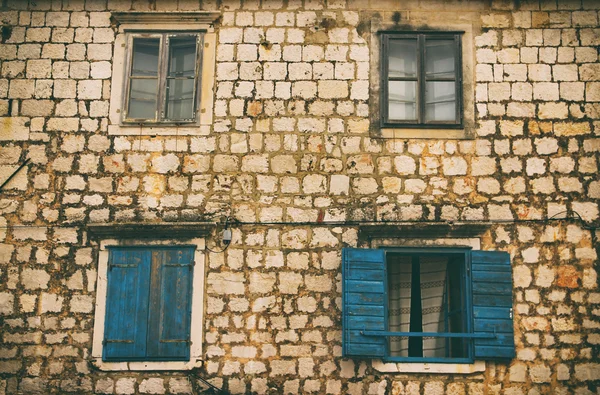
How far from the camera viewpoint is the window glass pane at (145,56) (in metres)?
9.33

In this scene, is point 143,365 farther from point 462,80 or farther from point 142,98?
point 462,80

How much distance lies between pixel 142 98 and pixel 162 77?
0.37 m

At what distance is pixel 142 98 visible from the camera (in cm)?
925

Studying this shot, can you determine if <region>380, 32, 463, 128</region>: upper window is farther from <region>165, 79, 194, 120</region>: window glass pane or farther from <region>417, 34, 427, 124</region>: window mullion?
<region>165, 79, 194, 120</region>: window glass pane

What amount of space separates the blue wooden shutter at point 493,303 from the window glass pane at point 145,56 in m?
4.64

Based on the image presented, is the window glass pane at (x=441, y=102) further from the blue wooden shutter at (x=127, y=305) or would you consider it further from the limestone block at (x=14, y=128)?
the limestone block at (x=14, y=128)

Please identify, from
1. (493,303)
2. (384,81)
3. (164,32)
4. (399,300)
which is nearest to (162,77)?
(164,32)

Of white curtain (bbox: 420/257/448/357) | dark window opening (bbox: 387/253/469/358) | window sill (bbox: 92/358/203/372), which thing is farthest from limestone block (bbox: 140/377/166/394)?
white curtain (bbox: 420/257/448/357)

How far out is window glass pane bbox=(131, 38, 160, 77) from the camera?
933 centimetres

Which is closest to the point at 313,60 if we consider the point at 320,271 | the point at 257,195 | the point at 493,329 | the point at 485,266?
the point at 257,195

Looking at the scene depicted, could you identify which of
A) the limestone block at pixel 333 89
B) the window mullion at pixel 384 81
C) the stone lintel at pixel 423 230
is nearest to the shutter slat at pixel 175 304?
the stone lintel at pixel 423 230

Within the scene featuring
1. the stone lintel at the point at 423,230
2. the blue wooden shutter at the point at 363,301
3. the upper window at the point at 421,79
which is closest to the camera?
the blue wooden shutter at the point at 363,301

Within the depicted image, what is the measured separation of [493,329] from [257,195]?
3177 mm

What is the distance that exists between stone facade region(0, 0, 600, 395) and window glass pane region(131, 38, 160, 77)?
13.3 inches
